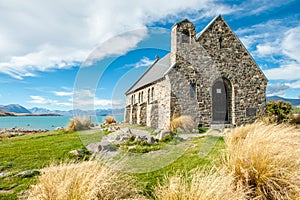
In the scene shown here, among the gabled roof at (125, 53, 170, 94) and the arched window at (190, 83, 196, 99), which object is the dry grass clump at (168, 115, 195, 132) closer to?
the arched window at (190, 83, 196, 99)

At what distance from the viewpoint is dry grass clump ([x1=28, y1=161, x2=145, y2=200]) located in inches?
109

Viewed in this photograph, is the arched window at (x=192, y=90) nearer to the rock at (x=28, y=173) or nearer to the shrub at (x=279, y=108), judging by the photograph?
the shrub at (x=279, y=108)

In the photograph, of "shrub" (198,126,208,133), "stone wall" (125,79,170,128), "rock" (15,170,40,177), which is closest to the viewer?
"rock" (15,170,40,177)

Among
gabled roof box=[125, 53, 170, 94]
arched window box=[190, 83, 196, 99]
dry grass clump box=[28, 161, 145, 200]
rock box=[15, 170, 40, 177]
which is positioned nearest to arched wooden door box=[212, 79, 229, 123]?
arched window box=[190, 83, 196, 99]

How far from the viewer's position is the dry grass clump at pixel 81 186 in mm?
2762

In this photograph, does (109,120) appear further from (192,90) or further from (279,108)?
(279,108)

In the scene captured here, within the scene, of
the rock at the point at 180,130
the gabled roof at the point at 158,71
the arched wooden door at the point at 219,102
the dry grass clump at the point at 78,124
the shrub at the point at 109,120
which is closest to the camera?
Answer: the rock at the point at 180,130

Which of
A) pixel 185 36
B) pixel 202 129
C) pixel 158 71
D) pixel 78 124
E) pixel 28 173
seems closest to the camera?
pixel 28 173

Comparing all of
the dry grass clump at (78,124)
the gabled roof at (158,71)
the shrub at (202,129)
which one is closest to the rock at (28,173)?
the dry grass clump at (78,124)

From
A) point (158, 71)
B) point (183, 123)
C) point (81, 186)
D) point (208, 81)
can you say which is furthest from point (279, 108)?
point (81, 186)

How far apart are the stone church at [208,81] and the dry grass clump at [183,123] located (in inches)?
26.2

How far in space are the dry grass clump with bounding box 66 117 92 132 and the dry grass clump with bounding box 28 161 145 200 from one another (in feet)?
36.1

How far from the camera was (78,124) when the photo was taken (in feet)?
47.5

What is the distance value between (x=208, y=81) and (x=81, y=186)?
1371 cm
